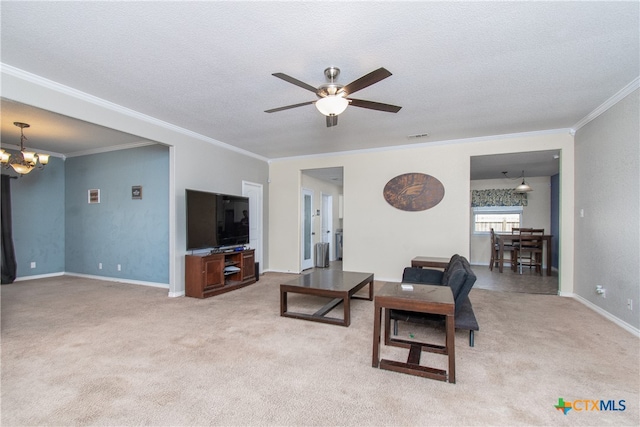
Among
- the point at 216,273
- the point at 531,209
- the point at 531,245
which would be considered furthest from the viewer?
the point at 531,209

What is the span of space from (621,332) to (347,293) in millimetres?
2731

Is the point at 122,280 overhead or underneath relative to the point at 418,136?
underneath

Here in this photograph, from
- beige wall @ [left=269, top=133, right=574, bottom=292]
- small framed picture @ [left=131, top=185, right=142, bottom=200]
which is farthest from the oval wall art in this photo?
small framed picture @ [left=131, top=185, right=142, bottom=200]

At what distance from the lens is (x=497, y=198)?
799 centimetres

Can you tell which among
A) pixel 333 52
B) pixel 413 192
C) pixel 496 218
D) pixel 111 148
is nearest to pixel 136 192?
pixel 111 148

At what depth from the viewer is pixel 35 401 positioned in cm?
188

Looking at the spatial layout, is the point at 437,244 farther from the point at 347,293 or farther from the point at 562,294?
the point at 347,293

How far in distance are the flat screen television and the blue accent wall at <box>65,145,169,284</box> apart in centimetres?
91

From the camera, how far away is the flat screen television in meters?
4.35

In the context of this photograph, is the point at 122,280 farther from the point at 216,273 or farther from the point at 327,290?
the point at 327,290

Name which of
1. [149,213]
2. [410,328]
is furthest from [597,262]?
[149,213]

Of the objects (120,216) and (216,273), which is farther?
(120,216)

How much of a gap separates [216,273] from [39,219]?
4079mm

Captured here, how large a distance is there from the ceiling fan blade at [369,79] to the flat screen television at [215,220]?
290 centimetres
